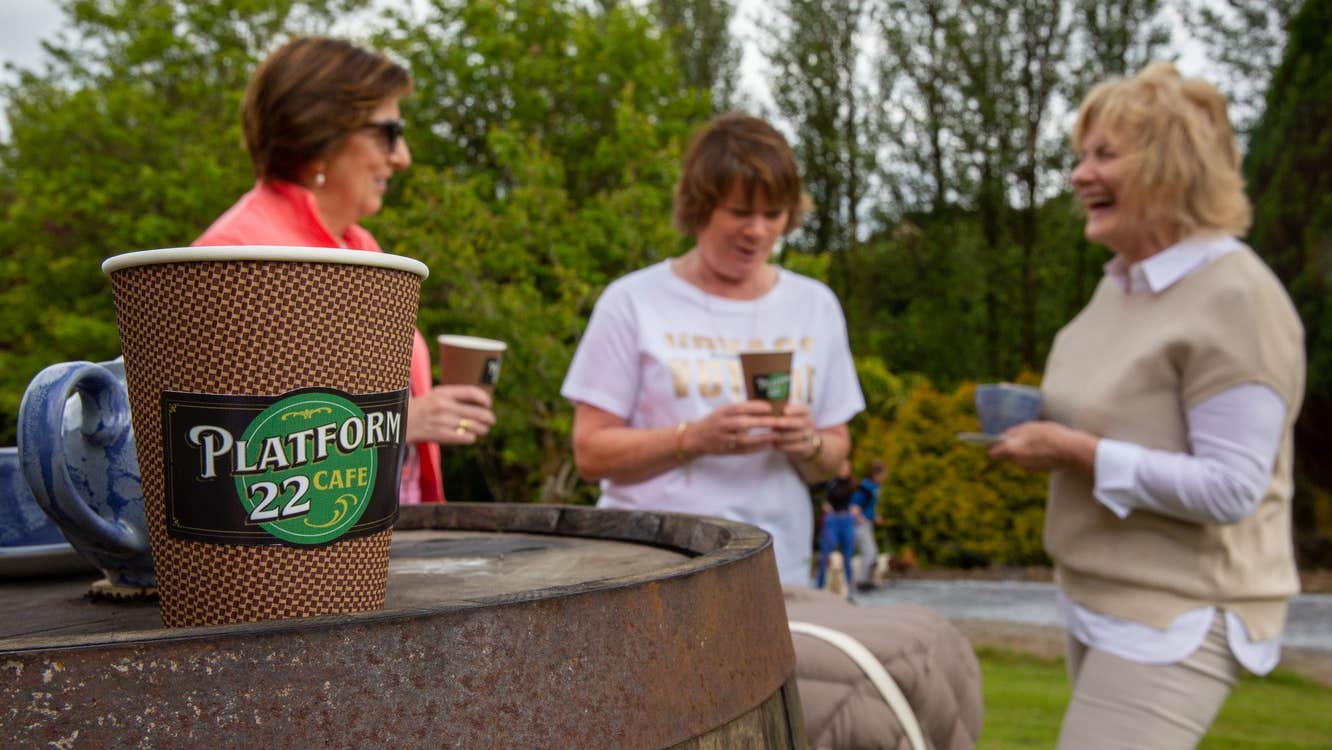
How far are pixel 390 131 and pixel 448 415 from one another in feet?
2.40

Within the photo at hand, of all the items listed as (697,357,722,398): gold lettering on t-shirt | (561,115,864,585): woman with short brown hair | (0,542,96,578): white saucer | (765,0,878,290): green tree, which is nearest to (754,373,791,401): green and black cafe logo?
(561,115,864,585): woman with short brown hair

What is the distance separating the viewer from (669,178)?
13828 millimetres

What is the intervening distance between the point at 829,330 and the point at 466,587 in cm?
174

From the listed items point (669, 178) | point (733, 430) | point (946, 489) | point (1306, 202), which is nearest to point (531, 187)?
point (669, 178)

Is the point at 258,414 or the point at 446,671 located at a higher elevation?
the point at 258,414

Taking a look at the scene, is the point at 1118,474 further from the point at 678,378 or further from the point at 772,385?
the point at 678,378

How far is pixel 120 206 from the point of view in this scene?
61.3 ft

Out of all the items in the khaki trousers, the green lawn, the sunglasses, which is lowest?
the green lawn

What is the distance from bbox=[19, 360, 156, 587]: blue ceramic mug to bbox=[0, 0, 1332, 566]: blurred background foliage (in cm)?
1128

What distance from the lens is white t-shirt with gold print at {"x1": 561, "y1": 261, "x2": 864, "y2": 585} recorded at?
2.55 metres

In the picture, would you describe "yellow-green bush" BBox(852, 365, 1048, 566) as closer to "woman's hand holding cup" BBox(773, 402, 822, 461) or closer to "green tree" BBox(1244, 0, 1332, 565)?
"green tree" BBox(1244, 0, 1332, 565)

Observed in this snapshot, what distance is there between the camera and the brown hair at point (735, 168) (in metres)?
2.62

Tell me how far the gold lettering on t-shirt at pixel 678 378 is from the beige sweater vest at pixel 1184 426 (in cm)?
94

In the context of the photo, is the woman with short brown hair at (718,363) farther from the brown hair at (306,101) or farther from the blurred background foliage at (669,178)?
the blurred background foliage at (669,178)
